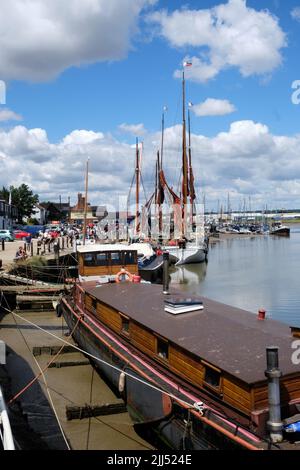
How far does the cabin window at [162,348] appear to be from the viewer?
10.6 m

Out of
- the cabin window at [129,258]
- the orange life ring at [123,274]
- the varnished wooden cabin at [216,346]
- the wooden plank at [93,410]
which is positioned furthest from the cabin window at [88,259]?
the wooden plank at [93,410]

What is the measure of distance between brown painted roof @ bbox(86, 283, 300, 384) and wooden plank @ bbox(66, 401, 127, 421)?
229cm

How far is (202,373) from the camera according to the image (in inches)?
360

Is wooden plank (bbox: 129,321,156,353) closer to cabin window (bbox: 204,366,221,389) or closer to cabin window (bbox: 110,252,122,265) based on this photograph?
cabin window (bbox: 204,366,221,389)

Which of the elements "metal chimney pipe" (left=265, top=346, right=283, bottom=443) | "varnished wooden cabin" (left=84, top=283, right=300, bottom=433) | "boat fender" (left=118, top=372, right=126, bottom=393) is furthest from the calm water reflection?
"metal chimney pipe" (left=265, top=346, right=283, bottom=443)

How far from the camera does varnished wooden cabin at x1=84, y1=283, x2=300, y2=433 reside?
8008 millimetres

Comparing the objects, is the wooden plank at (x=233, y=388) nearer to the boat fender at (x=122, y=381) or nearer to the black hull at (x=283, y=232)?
the boat fender at (x=122, y=381)

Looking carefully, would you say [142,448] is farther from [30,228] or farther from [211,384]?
[30,228]

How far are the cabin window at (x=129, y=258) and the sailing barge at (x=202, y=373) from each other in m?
5.12

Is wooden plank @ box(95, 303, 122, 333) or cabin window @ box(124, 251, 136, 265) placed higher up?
cabin window @ box(124, 251, 136, 265)

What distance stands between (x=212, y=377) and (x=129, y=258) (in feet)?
36.3

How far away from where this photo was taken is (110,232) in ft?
198
